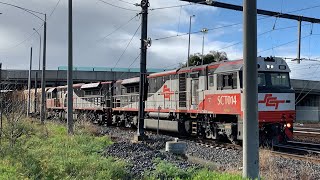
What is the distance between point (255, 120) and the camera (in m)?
6.94

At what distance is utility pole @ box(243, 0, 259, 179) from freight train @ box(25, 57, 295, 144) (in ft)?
→ 32.3

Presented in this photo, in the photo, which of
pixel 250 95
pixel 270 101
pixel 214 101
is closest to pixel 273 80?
pixel 270 101

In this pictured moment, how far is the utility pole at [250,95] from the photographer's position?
693 cm

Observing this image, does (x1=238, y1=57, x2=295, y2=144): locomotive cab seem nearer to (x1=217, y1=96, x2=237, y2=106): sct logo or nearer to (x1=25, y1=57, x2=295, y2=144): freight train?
(x1=25, y1=57, x2=295, y2=144): freight train

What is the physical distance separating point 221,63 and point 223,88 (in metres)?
1.29

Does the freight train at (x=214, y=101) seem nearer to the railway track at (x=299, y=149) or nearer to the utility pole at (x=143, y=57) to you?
the railway track at (x=299, y=149)

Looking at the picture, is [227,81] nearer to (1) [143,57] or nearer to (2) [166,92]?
(1) [143,57]

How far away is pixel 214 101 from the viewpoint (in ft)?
62.4

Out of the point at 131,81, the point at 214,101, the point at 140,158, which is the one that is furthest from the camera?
the point at 131,81

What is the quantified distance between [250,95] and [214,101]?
477 inches

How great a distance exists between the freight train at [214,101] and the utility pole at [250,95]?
32.3ft

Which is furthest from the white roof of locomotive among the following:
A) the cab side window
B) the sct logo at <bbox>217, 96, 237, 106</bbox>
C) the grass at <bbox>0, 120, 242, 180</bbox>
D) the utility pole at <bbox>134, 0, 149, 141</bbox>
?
the grass at <bbox>0, 120, 242, 180</bbox>

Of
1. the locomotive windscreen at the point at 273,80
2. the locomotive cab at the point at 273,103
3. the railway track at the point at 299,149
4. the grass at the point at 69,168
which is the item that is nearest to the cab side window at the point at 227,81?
the locomotive windscreen at the point at 273,80

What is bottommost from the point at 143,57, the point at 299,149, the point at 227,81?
the point at 299,149
